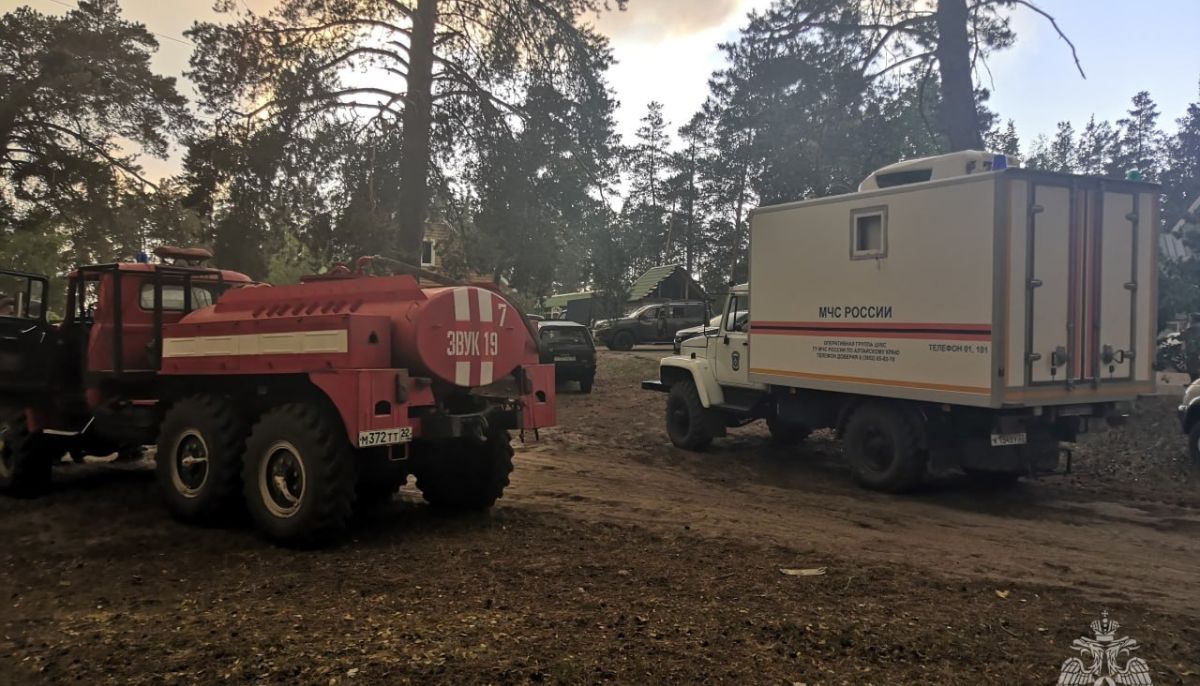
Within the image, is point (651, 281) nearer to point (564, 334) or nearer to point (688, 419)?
point (564, 334)

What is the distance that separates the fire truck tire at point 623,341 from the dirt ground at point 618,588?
856 inches

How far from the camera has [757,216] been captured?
406 inches

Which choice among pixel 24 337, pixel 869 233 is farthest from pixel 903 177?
pixel 24 337

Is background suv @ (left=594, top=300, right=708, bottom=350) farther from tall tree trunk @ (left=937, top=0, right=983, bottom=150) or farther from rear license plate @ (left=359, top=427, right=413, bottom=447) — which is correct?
rear license plate @ (left=359, top=427, right=413, bottom=447)

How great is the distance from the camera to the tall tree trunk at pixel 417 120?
1530 centimetres

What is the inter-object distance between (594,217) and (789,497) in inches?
410

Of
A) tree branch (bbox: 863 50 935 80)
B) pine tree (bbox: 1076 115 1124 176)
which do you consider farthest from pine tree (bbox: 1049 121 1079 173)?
tree branch (bbox: 863 50 935 80)

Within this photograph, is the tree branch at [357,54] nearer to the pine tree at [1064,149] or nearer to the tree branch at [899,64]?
the tree branch at [899,64]

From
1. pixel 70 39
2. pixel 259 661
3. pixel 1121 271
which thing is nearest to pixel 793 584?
pixel 259 661

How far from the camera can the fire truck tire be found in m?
30.6

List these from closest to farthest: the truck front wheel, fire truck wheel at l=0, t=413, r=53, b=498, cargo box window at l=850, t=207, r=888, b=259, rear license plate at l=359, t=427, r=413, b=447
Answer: rear license plate at l=359, t=427, r=413, b=447
fire truck wheel at l=0, t=413, r=53, b=498
cargo box window at l=850, t=207, r=888, b=259
the truck front wheel

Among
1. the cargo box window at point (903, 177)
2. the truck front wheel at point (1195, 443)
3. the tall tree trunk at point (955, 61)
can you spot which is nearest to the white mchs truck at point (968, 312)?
the cargo box window at point (903, 177)

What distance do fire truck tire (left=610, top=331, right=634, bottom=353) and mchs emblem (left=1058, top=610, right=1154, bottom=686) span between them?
1037 inches

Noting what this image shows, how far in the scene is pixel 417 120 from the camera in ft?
50.4
